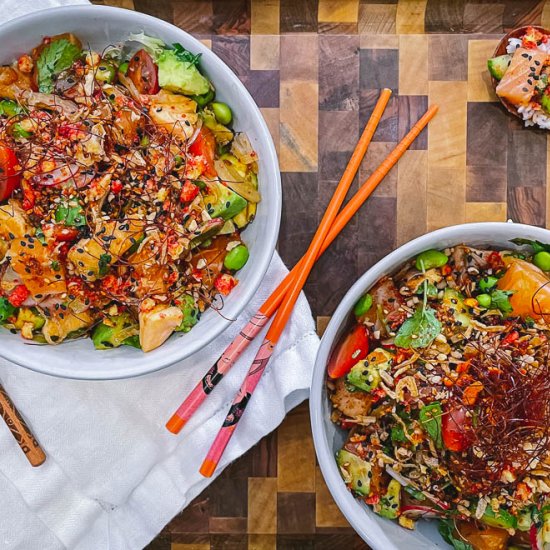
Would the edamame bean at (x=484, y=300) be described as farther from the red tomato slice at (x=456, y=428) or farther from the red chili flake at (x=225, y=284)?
the red chili flake at (x=225, y=284)

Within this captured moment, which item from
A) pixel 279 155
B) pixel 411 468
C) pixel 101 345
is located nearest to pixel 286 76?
pixel 279 155

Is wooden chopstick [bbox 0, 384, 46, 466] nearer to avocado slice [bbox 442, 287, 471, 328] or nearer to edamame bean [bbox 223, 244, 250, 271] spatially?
edamame bean [bbox 223, 244, 250, 271]

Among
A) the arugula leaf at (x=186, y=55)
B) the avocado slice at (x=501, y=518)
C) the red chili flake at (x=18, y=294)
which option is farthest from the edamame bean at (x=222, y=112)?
the avocado slice at (x=501, y=518)

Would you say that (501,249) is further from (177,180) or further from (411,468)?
(177,180)

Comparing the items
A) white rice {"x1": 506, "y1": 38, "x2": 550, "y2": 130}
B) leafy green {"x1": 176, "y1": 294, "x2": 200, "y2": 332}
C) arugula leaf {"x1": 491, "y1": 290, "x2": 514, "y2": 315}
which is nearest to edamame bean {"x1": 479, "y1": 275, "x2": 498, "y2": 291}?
arugula leaf {"x1": 491, "y1": 290, "x2": 514, "y2": 315}

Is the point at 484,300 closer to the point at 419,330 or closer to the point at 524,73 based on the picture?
the point at 419,330
